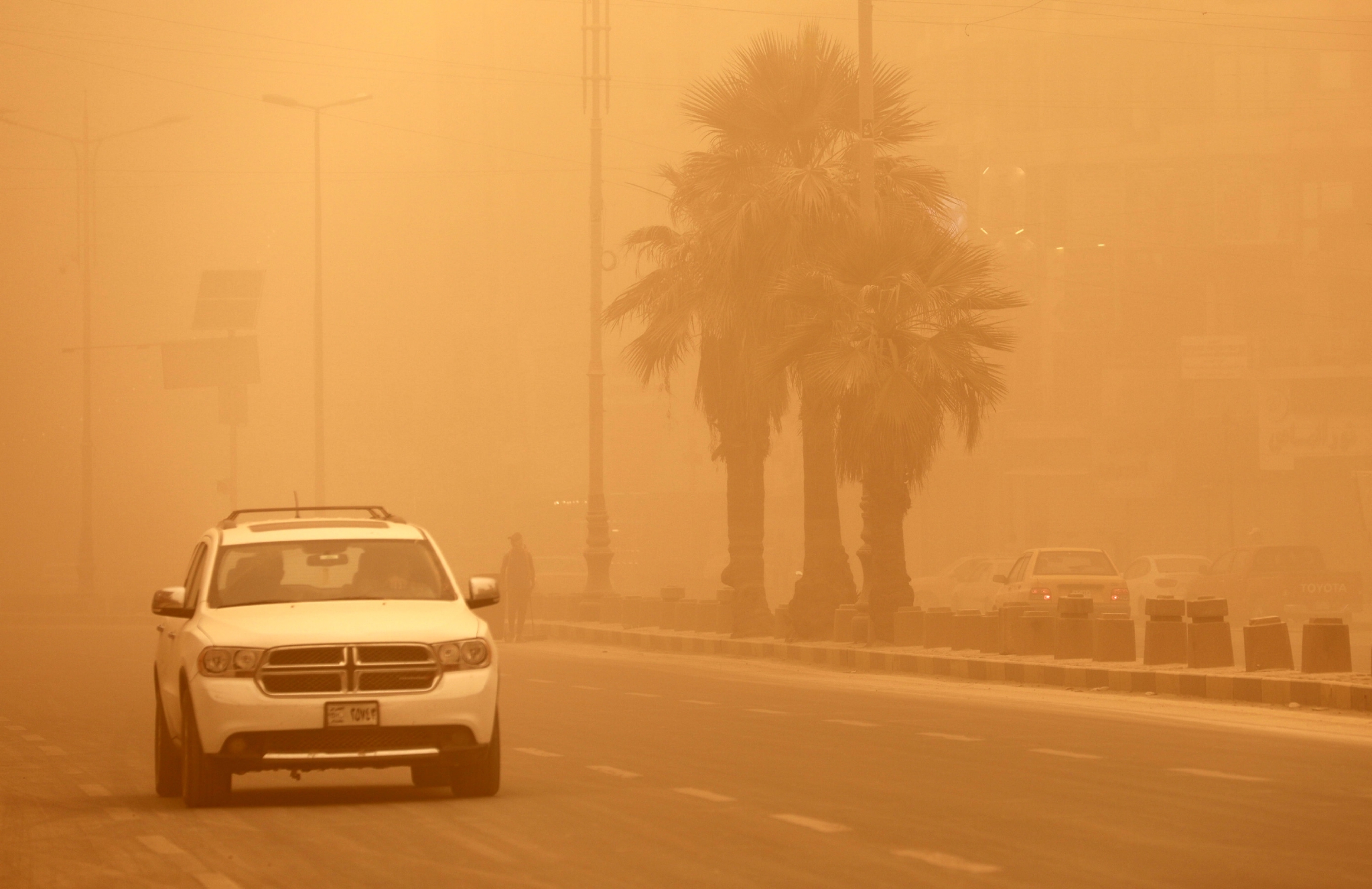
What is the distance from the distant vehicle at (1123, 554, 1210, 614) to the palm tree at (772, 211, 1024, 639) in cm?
1293

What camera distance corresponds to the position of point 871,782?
13680mm

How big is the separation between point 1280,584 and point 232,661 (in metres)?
29.9

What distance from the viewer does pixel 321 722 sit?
1212 centimetres

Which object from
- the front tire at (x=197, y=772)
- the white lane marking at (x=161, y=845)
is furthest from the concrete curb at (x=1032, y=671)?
the white lane marking at (x=161, y=845)

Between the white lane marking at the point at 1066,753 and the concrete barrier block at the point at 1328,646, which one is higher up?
the concrete barrier block at the point at 1328,646

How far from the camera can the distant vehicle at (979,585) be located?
154 feet

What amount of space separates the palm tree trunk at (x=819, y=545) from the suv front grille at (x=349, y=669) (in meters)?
22.4

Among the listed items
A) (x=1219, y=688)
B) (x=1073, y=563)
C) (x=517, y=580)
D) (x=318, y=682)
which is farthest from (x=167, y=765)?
(x=517, y=580)

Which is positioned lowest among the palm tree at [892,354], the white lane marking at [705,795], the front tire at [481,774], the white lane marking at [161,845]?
the white lane marking at [705,795]

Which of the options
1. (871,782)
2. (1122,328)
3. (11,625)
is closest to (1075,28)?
(1122,328)

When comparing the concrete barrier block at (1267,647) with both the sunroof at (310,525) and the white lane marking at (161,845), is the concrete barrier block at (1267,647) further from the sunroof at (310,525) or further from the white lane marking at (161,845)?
the white lane marking at (161,845)

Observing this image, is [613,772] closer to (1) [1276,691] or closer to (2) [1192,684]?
(1) [1276,691]

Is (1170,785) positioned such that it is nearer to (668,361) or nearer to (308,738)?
(308,738)

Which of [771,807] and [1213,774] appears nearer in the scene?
[771,807]
